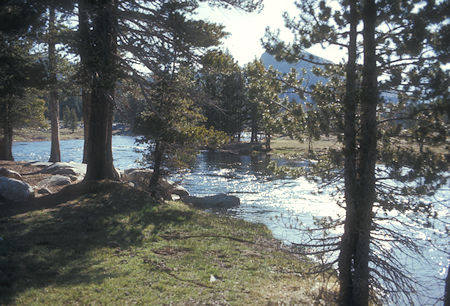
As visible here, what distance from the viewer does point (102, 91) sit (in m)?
13.0

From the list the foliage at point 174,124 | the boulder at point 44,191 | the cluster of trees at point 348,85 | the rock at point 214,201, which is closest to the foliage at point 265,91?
the cluster of trees at point 348,85

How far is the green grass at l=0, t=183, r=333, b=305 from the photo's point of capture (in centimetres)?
688

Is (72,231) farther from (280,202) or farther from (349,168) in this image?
(280,202)

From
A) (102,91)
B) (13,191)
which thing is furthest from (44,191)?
(102,91)

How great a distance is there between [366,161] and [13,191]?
11.6m

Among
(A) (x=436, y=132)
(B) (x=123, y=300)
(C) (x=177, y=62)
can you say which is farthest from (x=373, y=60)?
(C) (x=177, y=62)

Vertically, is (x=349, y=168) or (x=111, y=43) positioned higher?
(x=111, y=43)

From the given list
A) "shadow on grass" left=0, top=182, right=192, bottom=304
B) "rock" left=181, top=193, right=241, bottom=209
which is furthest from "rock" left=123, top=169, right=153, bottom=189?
"rock" left=181, top=193, right=241, bottom=209

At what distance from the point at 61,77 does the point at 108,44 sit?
6461 mm

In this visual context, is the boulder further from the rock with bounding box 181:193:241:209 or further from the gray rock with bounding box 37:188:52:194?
the rock with bounding box 181:193:241:209

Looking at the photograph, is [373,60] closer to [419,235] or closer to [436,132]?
[436,132]

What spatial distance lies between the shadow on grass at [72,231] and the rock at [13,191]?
42cm

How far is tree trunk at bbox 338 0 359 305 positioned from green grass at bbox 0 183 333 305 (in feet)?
2.12

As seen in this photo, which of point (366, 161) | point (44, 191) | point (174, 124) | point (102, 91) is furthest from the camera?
point (174, 124)
